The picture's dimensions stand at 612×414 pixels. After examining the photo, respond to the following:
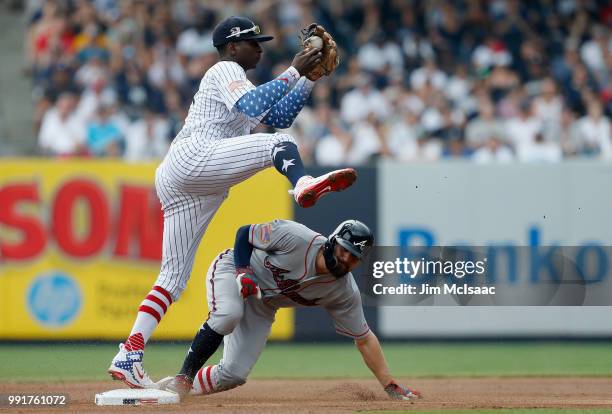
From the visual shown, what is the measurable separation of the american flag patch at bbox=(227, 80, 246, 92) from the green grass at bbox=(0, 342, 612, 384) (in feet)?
8.34

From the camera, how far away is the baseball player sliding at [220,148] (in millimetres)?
6359

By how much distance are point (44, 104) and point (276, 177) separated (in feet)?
12.3

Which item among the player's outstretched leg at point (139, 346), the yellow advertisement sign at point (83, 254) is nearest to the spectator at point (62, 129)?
the yellow advertisement sign at point (83, 254)

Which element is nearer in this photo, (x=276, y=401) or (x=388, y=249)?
(x=276, y=401)

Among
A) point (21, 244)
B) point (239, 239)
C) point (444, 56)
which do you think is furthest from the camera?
point (444, 56)

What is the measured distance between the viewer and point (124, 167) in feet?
36.9

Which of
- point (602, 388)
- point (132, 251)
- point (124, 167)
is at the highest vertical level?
point (124, 167)

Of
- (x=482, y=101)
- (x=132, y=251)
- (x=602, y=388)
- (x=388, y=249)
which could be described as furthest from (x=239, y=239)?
(x=482, y=101)

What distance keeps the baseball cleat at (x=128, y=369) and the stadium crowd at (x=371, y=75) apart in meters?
5.53

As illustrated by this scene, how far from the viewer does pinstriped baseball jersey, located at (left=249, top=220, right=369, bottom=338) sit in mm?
6832

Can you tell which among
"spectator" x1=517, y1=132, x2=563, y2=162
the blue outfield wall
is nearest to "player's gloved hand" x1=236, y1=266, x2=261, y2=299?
the blue outfield wall

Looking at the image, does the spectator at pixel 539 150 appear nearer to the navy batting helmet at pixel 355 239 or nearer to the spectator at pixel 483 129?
the spectator at pixel 483 129

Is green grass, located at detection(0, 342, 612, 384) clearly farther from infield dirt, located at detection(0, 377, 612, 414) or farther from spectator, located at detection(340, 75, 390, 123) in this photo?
spectator, located at detection(340, 75, 390, 123)

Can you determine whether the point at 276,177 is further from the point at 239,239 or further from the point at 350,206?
the point at 239,239
